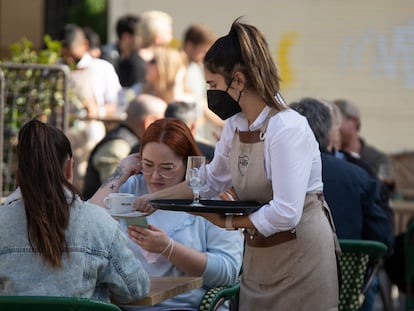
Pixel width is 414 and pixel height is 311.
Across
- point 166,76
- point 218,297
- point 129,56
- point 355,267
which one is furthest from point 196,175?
point 129,56

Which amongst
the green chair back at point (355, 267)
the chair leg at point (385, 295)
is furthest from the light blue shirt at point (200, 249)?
the chair leg at point (385, 295)

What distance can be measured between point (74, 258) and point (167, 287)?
0.59 m

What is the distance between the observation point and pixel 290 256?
12.3 feet

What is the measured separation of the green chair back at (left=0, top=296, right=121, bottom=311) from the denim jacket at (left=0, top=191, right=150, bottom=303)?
Result: 241 mm

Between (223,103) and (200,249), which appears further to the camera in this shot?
(200,249)

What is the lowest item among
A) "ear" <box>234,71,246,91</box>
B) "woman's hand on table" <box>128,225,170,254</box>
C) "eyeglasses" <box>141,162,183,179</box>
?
"woman's hand on table" <box>128,225,170,254</box>

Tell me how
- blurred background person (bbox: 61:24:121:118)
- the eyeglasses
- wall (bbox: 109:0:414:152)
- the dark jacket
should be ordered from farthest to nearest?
1. wall (bbox: 109:0:414:152)
2. blurred background person (bbox: 61:24:121:118)
3. the dark jacket
4. the eyeglasses

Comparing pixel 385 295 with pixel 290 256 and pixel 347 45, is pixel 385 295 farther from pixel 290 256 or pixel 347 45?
pixel 347 45

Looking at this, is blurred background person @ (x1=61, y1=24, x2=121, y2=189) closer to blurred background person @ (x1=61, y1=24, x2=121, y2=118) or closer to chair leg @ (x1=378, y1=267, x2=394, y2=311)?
blurred background person @ (x1=61, y1=24, x2=121, y2=118)

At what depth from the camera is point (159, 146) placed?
4.68 meters

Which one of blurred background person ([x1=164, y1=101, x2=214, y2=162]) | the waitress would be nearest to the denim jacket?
the waitress

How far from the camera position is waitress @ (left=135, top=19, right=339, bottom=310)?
141 inches

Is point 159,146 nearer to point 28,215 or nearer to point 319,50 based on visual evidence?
point 28,215

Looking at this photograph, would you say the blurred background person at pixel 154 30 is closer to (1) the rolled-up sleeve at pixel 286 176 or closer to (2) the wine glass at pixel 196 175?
(2) the wine glass at pixel 196 175
